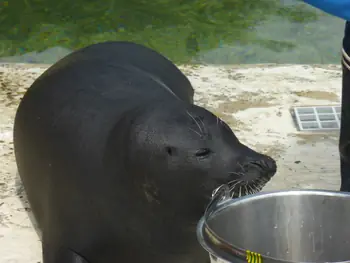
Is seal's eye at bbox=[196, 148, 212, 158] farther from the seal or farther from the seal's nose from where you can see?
the seal's nose

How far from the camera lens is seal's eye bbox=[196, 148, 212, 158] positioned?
9.36 feet

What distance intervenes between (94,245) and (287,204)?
101 cm

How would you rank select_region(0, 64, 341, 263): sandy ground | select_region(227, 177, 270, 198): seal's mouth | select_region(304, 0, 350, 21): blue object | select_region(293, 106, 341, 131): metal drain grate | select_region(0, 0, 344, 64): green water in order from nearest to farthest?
select_region(304, 0, 350, 21): blue object → select_region(227, 177, 270, 198): seal's mouth → select_region(0, 64, 341, 263): sandy ground → select_region(293, 106, 341, 131): metal drain grate → select_region(0, 0, 344, 64): green water

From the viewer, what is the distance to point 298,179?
4.57 meters

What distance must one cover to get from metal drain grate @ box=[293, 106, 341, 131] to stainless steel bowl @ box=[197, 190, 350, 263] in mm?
2755

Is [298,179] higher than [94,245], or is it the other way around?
[94,245]

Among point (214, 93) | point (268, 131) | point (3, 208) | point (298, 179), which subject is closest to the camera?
point (3, 208)

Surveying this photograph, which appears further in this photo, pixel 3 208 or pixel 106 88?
pixel 3 208

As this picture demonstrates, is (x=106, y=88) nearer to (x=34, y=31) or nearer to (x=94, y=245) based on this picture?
(x=94, y=245)

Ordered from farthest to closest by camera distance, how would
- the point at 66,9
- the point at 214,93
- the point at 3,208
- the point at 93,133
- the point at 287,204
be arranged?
the point at 66,9
the point at 214,93
the point at 3,208
the point at 93,133
the point at 287,204

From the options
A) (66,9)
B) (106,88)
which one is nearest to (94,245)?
(106,88)

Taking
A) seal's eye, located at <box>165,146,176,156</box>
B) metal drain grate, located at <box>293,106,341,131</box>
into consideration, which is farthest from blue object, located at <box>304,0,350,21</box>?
metal drain grate, located at <box>293,106,341,131</box>

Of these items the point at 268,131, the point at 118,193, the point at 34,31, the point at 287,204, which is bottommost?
the point at 34,31

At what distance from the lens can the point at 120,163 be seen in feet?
10.0
